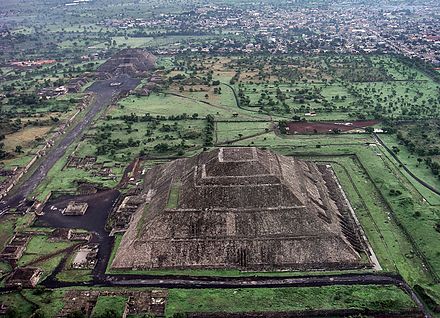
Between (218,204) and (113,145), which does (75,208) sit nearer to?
(218,204)

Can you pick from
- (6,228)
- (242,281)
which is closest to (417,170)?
(242,281)

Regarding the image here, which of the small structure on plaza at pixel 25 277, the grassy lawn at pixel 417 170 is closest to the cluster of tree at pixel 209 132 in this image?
the grassy lawn at pixel 417 170

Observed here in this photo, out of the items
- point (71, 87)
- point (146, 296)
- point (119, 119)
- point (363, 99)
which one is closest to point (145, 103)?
point (119, 119)

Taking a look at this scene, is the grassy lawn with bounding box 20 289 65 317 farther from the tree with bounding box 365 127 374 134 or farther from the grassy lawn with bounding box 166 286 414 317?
the tree with bounding box 365 127 374 134

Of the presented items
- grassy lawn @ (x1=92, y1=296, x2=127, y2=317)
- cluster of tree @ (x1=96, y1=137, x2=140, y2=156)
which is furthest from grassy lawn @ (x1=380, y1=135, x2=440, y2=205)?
cluster of tree @ (x1=96, y1=137, x2=140, y2=156)

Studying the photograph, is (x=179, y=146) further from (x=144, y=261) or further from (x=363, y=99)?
(x=363, y=99)
